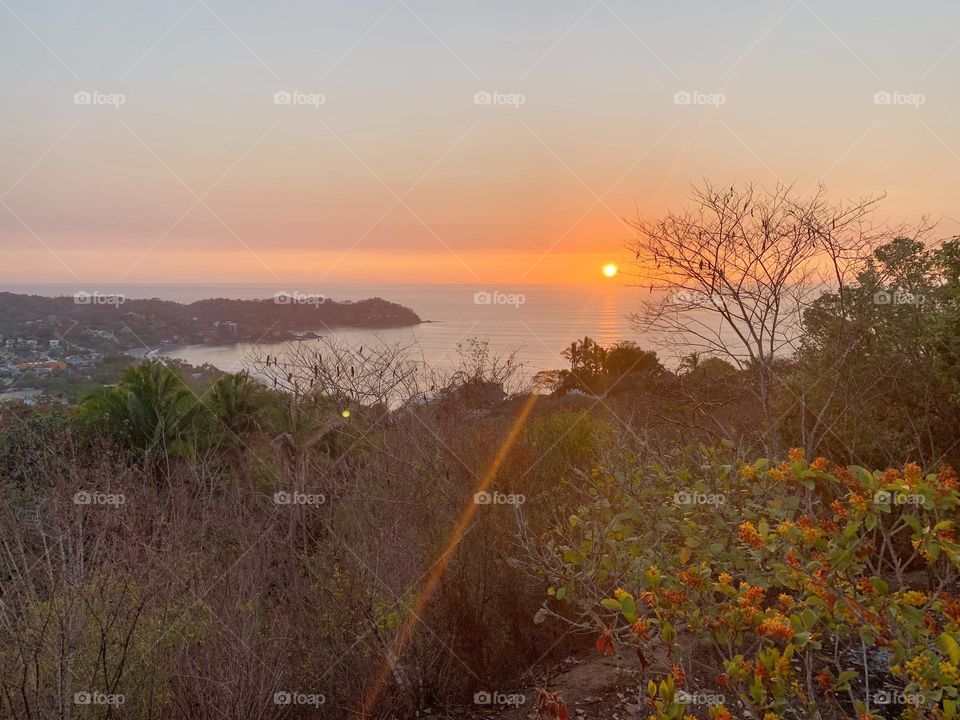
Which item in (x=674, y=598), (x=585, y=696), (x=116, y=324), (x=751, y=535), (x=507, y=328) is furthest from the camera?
(x=116, y=324)

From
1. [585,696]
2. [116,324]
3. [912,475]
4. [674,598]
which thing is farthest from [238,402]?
[912,475]

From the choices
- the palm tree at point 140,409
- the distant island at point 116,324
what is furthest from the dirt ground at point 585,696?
the palm tree at point 140,409

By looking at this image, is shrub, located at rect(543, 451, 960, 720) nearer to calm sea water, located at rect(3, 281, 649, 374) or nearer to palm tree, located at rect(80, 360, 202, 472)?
calm sea water, located at rect(3, 281, 649, 374)

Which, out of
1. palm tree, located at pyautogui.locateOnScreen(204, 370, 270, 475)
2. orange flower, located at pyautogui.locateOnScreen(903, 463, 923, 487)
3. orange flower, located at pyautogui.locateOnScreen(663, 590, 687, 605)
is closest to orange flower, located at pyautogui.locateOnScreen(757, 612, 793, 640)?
orange flower, located at pyautogui.locateOnScreen(663, 590, 687, 605)

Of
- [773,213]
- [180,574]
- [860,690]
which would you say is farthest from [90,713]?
[773,213]

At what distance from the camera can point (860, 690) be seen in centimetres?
518

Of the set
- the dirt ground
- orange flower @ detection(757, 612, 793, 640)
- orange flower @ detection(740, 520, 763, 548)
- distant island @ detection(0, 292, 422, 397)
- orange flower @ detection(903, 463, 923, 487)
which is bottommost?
the dirt ground

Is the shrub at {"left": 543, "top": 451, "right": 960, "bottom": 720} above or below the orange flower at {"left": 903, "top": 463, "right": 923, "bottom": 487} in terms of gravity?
below

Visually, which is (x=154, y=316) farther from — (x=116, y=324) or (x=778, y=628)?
(x=778, y=628)

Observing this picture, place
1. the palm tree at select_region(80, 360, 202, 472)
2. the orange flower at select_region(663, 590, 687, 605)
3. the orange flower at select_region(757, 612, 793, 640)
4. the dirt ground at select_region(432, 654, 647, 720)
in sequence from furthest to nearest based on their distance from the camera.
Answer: the palm tree at select_region(80, 360, 202, 472)
the dirt ground at select_region(432, 654, 647, 720)
the orange flower at select_region(663, 590, 687, 605)
the orange flower at select_region(757, 612, 793, 640)

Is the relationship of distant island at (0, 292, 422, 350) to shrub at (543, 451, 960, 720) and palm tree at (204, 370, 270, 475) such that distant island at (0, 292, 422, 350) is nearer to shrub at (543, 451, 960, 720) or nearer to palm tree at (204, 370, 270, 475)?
palm tree at (204, 370, 270, 475)

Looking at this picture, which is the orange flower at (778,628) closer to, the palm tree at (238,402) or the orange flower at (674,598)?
the orange flower at (674,598)

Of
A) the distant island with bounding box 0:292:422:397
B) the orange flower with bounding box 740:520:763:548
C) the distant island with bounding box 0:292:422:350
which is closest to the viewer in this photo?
the orange flower with bounding box 740:520:763:548

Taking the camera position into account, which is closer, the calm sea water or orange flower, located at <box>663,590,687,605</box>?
orange flower, located at <box>663,590,687,605</box>
